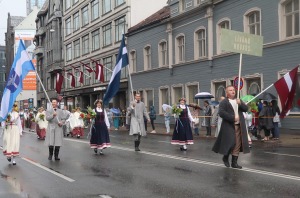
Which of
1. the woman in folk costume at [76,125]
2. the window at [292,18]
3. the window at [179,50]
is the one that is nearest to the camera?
the window at [292,18]

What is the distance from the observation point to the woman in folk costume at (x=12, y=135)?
1268 cm

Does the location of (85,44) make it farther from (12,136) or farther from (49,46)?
(12,136)

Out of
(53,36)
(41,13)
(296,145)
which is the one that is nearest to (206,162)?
(296,145)

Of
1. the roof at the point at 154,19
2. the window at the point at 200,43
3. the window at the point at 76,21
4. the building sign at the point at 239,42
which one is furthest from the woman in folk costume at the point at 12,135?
the window at the point at 76,21

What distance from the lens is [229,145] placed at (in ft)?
33.2

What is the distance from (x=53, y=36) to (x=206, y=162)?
5562 cm

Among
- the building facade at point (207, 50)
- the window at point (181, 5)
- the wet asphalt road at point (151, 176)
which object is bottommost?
the wet asphalt road at point (151, 176)

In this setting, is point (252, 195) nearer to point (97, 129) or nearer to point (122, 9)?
point (97, 129)

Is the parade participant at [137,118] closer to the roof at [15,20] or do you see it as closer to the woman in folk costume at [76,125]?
the woman in folk costume at [76,125]

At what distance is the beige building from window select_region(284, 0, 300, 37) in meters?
20.3

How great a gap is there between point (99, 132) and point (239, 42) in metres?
5.22

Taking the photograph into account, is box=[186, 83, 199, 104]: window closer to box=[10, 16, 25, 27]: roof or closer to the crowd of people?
the crowd of people

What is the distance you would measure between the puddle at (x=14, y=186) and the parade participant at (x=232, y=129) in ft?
14.2

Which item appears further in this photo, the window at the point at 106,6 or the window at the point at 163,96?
the window at the point at 106,6
